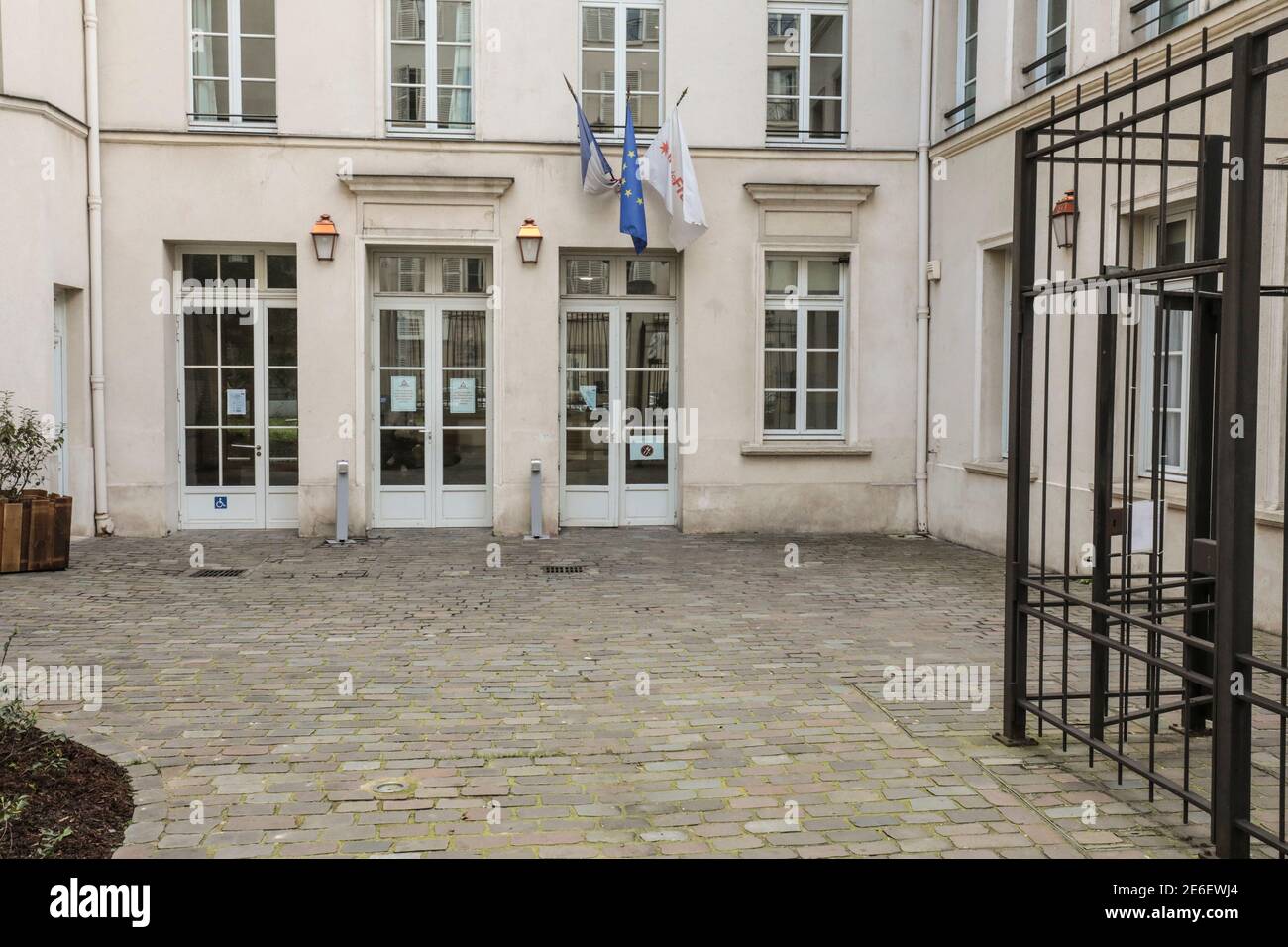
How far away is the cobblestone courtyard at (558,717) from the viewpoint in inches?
175

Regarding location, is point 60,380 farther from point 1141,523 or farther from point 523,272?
point 1141,523

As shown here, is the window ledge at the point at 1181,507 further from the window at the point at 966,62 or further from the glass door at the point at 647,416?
the glass door at the point at 647,416

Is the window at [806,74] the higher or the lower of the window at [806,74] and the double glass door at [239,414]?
the higher

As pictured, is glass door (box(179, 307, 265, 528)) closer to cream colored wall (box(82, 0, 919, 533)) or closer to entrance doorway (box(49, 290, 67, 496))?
cream colored wall (box(82, 0, 919, 533))

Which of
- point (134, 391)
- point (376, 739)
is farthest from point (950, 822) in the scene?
point (134, 391)

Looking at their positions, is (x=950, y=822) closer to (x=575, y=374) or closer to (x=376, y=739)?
(x=376, y=739)

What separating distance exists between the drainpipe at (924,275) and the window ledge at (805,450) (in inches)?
25.9

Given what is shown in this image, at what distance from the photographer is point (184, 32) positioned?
1254cm

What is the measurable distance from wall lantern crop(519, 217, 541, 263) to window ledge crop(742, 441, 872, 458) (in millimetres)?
3131

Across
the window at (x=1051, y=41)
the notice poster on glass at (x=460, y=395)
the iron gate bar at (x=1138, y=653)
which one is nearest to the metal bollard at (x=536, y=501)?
the notice poster on glass at (x=460, y=395)

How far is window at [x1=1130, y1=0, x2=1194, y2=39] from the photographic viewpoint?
29.9 ft

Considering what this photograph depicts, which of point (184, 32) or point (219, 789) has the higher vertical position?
point (184, 32)

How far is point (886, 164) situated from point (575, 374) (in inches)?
166

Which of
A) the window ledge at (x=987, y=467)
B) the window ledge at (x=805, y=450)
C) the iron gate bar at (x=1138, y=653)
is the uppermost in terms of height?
the window ledge at (x=805, y=450)
